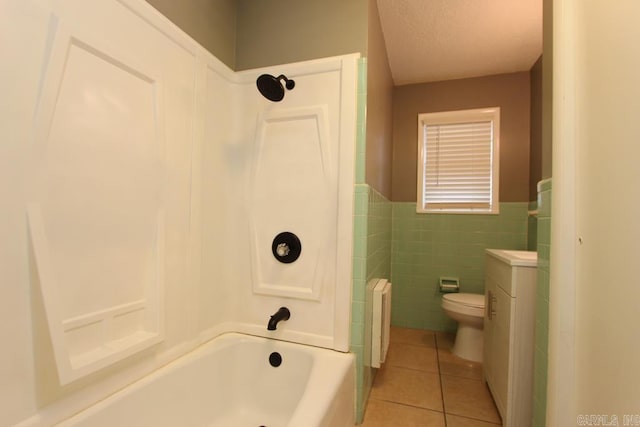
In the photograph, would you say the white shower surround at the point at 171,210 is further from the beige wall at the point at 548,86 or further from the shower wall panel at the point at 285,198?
the beige wall at the point at 548,86

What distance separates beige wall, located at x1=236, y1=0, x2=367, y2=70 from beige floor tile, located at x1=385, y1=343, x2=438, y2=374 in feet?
6.96

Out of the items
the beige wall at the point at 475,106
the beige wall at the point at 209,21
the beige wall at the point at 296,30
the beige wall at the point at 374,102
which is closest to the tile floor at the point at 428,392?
the beige wall at the point at 374,102

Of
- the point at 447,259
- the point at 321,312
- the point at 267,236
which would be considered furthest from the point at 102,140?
the point at 447,259

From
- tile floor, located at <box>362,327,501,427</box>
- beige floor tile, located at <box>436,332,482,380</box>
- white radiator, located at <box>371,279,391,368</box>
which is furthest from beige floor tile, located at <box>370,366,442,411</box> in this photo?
white radiator, located at <box>371,279,391,368</box>

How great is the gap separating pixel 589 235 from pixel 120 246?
1.60 meters

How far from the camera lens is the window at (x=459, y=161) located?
8.40ft

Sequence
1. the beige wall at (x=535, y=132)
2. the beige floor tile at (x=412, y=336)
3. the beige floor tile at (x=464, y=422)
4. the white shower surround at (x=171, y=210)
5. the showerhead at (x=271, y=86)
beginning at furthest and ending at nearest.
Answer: the beige floor tile at (x=412, y=336) < the beige wall at (x=535, y=132) < the beige floor tile at (x=464, y=422) < the showerhead at (x=271, y=86) < the white shower surround at (x=171, y=210)

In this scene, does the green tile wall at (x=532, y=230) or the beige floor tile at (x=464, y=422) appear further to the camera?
the green tile wall at (x=532, y=230)

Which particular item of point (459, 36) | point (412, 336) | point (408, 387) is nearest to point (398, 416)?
point (408, 387)

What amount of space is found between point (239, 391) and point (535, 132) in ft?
9.76

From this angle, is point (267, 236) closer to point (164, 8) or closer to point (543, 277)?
point (164, 8)

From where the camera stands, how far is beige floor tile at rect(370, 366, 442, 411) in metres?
1.59

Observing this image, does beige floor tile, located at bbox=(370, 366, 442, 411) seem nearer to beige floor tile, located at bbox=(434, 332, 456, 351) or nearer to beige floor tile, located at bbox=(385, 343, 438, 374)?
beige floor tile, located at bbox=(385, 343, 438, 374)

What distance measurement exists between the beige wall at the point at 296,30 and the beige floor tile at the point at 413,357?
2121 millimetres
